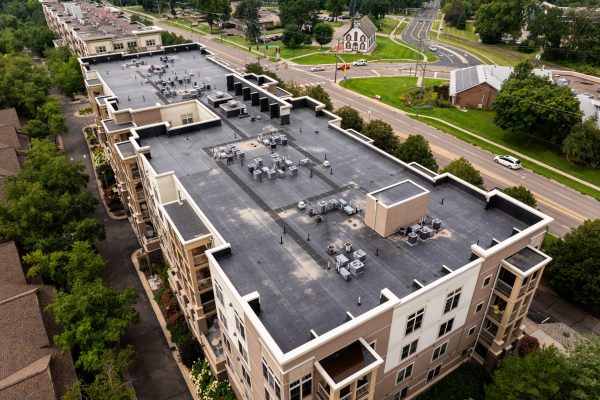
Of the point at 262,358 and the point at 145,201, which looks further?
the point at 145,201

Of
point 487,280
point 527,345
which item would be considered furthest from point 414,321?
point 527,345

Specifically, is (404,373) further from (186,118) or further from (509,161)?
(509,161)

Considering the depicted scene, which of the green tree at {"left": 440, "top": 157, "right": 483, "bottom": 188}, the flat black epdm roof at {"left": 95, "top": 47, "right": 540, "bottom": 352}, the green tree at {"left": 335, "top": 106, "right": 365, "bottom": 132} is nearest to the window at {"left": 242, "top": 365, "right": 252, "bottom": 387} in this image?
the flat black epdm roof at {"left": 95, "top": 47, "right": 540, "bottom": 352}

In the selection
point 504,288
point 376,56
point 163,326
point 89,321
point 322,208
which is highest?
point 322,208

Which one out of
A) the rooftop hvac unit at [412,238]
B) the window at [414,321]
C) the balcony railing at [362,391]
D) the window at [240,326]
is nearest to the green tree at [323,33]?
the rooftop hvac unit at [412,238]

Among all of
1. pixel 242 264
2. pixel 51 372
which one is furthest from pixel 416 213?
pixel 51 372

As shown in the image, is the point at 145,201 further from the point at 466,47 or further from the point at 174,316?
the point at 466,47
